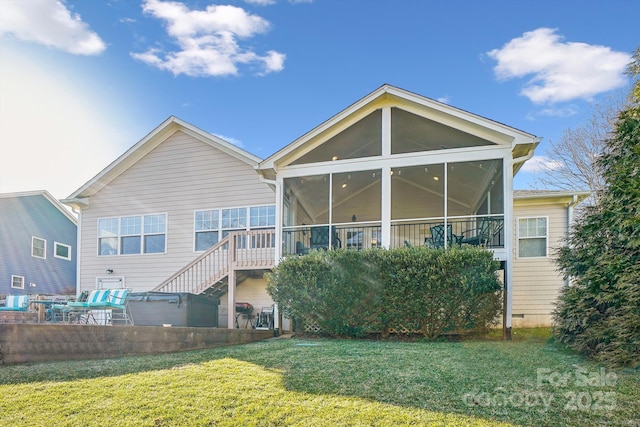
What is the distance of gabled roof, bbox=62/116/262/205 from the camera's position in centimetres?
1334

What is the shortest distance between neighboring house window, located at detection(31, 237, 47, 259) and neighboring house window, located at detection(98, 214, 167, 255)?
6347 millimetres

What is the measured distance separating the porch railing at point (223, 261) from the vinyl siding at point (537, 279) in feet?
22.2

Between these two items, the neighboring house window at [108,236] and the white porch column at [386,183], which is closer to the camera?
the white porch column at [386,183]

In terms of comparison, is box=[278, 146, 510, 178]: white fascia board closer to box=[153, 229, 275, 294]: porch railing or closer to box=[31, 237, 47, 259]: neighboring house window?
box=[153, 229, 275, 294]: porch railing

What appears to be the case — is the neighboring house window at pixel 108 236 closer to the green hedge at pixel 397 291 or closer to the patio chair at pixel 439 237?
the green hedge at pixel 397 291

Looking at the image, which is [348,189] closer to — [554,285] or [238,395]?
[554,285]

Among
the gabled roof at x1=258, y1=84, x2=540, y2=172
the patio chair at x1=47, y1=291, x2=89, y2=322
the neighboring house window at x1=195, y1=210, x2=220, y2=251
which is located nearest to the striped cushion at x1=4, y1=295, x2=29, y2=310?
the patio chair at x1=47, y1=291, x2=89, y2=322

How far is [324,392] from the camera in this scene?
15.5 feet

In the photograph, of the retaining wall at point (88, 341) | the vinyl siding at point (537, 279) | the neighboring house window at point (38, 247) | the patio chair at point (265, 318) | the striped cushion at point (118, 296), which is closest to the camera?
the retaining wall at point (88, 341)

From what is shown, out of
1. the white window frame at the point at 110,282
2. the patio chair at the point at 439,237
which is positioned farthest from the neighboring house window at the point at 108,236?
the patio chair at the point at 439,237

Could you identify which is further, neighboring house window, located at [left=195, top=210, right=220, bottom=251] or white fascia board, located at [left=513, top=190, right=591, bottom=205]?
neighboring house window, located at [left=195, top=210, right=220, bottom=251]

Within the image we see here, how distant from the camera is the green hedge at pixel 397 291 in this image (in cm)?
873

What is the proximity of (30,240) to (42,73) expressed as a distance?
38.1 feet

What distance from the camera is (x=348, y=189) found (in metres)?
13.0
